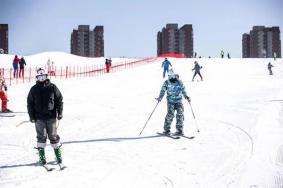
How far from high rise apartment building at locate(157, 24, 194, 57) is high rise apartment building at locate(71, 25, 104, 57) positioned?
24.7 meters

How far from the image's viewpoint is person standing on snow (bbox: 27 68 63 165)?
7359mm

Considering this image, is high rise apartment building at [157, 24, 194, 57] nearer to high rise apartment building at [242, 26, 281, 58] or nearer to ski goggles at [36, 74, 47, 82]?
high rise apartment building at [242, 26, 281, 58]

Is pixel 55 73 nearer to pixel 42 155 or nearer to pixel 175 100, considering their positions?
pixel 175 100

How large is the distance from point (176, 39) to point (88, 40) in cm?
3583

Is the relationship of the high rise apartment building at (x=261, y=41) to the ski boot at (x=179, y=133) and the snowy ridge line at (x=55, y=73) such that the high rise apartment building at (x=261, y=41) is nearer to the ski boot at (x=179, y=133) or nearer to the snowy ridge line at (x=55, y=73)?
the snowy ridge line at (x=55, y=73)

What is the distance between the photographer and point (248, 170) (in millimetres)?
6910

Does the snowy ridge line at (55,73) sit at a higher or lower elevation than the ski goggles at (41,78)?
higher

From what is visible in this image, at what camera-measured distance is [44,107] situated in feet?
24.1

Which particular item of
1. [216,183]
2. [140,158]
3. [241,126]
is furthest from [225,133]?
[216,183]

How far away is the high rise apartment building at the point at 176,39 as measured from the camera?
564 feet

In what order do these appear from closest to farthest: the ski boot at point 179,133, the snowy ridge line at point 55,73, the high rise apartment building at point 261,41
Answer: the ski boot at point 179,133 < the snowy ridge line at point 55,73 < the high rise apartment building at point 261,41

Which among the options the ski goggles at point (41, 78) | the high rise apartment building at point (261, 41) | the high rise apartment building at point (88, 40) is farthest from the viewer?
the high rise apartment building at point (261, 41)

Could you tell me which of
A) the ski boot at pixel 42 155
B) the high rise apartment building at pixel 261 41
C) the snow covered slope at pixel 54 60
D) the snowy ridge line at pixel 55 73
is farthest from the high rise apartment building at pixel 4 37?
the ski boot at pixel 42 155

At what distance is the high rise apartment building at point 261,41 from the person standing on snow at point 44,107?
592 feet
